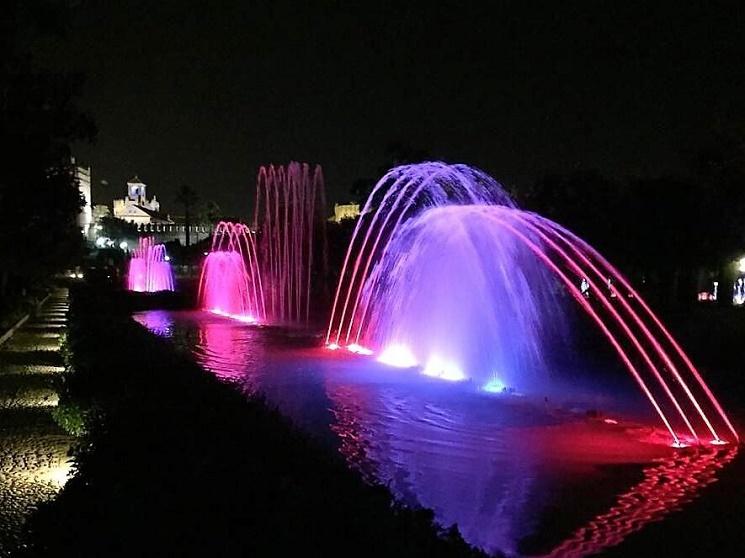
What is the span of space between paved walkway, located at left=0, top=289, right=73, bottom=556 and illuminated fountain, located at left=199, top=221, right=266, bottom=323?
16.4 m

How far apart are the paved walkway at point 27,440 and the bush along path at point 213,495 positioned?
2.41 ft

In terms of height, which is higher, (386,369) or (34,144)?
(34,144)

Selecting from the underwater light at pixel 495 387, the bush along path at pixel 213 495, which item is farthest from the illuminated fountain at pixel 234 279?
Answer: the bush along path at pixel 213 495

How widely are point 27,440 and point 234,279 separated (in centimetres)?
3013

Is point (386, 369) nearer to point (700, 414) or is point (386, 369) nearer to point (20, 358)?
point (700, 414)

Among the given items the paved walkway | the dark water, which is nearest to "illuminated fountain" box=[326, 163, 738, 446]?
the dark water

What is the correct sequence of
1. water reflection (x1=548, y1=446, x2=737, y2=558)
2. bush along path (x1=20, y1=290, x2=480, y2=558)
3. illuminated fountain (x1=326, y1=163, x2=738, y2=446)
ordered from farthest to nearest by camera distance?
1. illuminated fountain (x1=326, y1=163, x2=738, y2=446)
2. water reflection (x1=548, y1=446, x2=737, y2=558)
3. bush along path (x1=20, y1=290, x2=480, y2=558)

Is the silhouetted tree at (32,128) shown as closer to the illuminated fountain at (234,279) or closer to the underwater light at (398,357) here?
the underwater light at (398,357)

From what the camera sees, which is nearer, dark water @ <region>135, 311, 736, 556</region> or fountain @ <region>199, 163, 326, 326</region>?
dark water @ <region>135, 311, 736, 556</region>

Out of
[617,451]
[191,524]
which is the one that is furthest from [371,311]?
[191,524]

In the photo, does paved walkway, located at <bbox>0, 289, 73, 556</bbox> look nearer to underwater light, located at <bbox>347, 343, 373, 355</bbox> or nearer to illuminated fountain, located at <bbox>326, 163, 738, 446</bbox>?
underwater light, located at <bbox>347, 343, 373, 355</bbox>

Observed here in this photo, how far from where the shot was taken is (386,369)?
1689 cm

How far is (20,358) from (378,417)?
35.2 feet

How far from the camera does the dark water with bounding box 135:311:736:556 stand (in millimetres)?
7582
